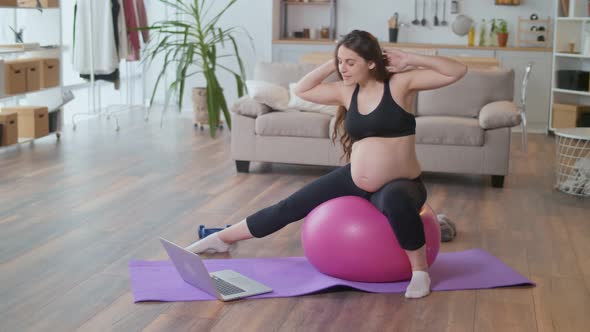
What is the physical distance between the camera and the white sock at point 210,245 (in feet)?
12.6

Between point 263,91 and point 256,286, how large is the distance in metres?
2.81

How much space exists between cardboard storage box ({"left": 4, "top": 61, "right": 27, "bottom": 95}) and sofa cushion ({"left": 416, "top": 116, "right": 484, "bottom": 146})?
3.07 metres

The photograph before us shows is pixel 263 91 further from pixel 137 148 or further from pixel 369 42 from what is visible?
pixel 369 42

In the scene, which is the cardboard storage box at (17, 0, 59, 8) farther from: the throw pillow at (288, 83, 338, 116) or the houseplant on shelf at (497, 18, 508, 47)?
the houseplant on shelf at (497, 18, 508, 47)

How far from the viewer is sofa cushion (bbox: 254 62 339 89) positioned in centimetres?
628

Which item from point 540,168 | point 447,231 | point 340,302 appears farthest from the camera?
point 540,168

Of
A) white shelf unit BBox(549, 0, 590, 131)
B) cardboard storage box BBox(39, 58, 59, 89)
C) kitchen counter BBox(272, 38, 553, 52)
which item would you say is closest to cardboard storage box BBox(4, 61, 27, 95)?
cardboard storage box BBox(39, 58, 59, 89)

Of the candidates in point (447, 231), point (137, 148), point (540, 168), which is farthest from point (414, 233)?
point (137, 148)

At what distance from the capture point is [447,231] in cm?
415

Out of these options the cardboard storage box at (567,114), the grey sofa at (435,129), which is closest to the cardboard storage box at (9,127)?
the grey sofa at (435,129)

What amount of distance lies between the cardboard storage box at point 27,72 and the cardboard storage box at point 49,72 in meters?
0.05

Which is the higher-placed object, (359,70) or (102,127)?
(359,70)

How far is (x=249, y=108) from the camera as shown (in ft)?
19.5

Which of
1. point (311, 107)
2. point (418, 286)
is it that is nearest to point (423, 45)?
point (311, 107)
